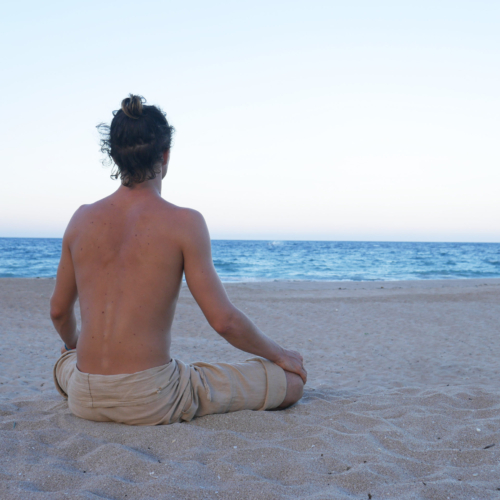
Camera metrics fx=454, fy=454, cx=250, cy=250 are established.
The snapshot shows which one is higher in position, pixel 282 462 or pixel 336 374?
pixel 282 462

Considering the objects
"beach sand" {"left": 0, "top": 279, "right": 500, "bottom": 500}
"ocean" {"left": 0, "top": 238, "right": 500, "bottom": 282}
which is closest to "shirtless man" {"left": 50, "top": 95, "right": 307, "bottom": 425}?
"beach sand" {"left": 0, "top": 279, "right": 500, "bottom": 500}

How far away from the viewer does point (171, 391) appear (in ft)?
7.77

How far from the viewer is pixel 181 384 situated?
2420 millimetres

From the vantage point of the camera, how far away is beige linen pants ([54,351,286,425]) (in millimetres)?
2270

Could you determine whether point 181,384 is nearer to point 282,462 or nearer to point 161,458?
point 161,458

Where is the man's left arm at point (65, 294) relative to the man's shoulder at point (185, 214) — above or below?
below

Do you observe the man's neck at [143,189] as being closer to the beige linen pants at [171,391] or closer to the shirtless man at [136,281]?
the shirtless man at [136,281]

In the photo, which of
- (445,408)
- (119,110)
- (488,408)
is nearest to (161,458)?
(119,110)

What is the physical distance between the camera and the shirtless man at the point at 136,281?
84.5 inches

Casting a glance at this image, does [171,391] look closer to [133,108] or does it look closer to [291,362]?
[291,362]

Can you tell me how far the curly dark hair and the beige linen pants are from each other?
0.99m

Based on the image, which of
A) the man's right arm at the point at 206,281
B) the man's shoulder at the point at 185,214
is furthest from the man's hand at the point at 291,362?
the man's shoulder at the point at 185,214

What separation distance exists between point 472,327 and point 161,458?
22.4ft

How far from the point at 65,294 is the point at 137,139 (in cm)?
93
